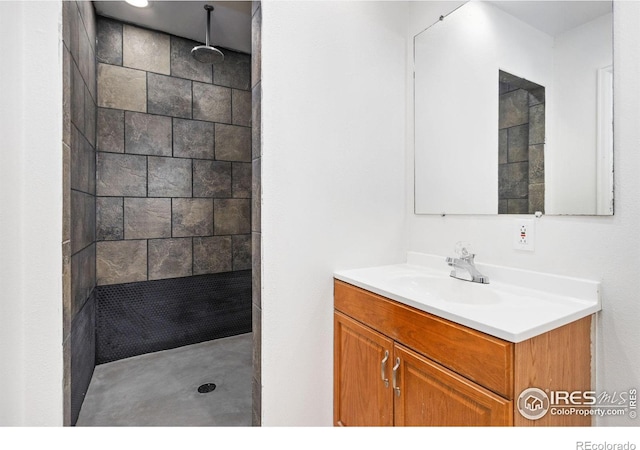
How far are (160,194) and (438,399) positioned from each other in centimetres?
243

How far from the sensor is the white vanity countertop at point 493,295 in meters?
0.89

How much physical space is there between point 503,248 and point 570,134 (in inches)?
19.7

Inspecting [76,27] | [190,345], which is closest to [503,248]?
[76,27]

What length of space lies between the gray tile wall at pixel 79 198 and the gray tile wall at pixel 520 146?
173 cm

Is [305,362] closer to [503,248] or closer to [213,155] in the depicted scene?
[503,248]

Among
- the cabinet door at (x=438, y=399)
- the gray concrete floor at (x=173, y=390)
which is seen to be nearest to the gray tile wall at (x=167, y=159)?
the gray concrete floor at (x=173, y=390)

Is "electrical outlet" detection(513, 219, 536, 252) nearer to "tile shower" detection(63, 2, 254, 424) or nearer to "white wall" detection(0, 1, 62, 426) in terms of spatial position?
"white wall" detection(0, 1, 62, 426)

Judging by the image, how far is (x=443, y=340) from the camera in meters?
0.99

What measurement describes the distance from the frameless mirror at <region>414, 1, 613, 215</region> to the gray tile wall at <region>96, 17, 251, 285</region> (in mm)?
1318

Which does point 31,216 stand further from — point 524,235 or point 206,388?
point 524,235

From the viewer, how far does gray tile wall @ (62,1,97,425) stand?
1093mm

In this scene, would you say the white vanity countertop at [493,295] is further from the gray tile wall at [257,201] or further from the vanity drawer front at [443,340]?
the gray tile wall at [257,201]

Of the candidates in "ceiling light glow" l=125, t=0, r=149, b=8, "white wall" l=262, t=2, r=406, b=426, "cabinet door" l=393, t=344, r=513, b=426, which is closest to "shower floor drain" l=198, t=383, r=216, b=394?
"white wall" l=262, t=2, r=406, b=426

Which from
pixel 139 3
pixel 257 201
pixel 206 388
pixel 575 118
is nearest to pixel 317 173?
pixel 257 201
